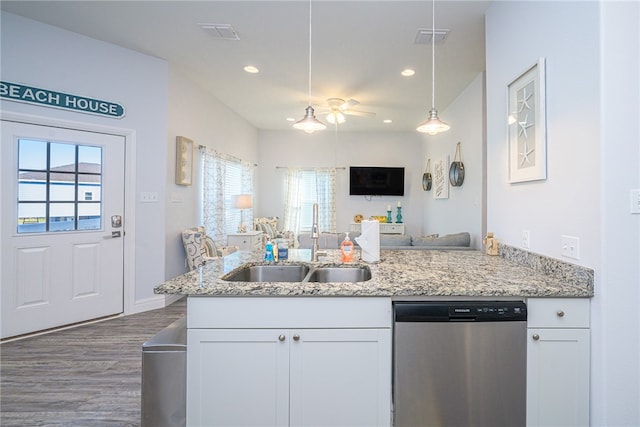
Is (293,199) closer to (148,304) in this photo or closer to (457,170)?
(457,170)

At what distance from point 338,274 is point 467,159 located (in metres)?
3.14

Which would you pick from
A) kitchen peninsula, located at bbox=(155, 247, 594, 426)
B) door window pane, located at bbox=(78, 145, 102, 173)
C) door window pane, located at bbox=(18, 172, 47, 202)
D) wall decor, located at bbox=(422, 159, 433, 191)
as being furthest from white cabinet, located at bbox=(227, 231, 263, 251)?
kitchen peninsula, located at bbox=(155, 247, 594, 426)

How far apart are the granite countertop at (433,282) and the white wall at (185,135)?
88.0 inches

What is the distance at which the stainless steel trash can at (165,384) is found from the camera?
140 cm

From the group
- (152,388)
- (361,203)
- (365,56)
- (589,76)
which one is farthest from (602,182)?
(361,203)

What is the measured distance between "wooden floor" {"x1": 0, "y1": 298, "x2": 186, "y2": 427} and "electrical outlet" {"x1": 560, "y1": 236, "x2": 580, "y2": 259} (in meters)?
2.46

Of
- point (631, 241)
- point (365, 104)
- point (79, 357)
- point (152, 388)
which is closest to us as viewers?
point (631, 241)

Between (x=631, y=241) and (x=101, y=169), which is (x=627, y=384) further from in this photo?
(x=101, y=169)

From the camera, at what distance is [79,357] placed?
2.44 meters

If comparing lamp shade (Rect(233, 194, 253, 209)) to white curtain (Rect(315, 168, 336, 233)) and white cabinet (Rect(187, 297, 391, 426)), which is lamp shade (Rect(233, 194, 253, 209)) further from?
white cabinet (Rect(187, 297, 391, 426))

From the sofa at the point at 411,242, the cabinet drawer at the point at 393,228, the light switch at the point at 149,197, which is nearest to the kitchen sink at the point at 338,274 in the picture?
the sofa at the point at 411,242

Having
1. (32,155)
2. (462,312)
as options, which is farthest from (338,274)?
(32,155)

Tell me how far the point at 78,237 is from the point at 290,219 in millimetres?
4093

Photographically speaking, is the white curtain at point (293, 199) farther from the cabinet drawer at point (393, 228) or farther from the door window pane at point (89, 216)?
the door window pane at point (89, 216)
